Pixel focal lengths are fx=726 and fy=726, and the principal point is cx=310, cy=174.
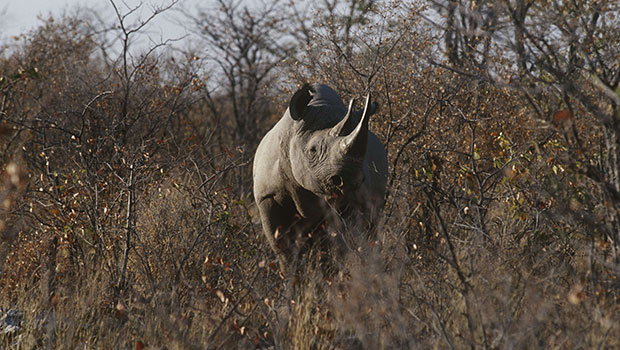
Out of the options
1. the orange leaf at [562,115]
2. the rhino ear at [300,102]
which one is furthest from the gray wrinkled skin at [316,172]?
the orange leaf at [562,115]

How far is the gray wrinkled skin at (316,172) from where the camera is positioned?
5.39 meters

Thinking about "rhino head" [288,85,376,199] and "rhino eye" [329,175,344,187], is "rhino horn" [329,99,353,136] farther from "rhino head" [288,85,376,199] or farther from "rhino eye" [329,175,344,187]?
"rhino eye" [329,175,344,187]

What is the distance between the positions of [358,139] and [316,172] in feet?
1.77

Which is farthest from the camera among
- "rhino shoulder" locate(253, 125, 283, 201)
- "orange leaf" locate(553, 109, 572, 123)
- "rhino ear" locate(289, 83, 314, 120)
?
"rhino shoulder" locate(253, 125, 283, 201)

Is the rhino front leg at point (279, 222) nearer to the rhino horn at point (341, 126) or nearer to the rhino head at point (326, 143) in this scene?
the rhino head at point (326, 143)

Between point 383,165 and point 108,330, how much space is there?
2794 millimetres

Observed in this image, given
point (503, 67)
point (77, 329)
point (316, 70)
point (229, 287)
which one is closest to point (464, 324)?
point (229, 287)

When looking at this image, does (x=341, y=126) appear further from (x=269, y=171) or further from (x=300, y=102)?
(x=269, y=171)

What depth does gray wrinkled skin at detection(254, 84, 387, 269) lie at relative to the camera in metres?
5.39

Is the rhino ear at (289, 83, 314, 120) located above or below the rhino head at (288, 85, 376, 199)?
above

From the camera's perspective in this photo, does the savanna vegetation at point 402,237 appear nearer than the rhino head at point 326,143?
Yes

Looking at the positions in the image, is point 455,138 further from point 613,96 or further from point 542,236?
point 613,96

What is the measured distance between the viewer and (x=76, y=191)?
23.6 ft

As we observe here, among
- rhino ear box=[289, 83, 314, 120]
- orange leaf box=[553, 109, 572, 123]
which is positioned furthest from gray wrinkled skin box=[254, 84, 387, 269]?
orange leaf box=[553, 109, 572, 123]
